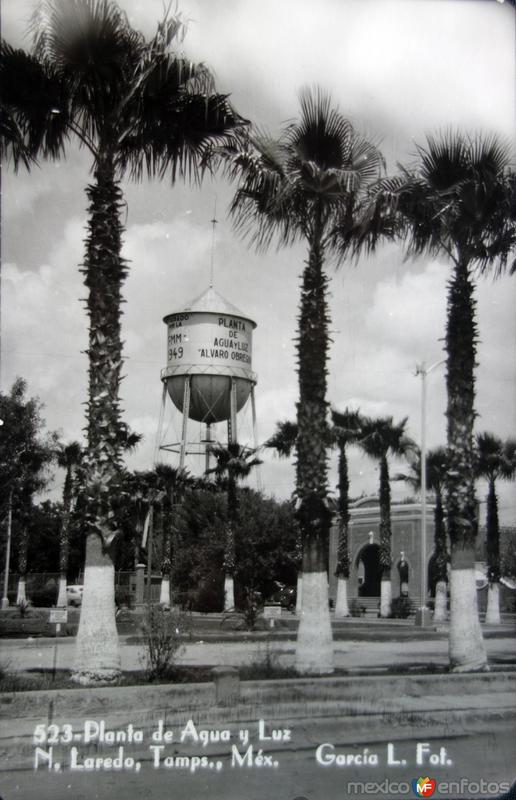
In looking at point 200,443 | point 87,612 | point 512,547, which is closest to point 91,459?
point 87,612

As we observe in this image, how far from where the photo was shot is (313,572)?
10.0 metres

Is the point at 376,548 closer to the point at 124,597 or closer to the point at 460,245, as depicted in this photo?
the point at 124,597

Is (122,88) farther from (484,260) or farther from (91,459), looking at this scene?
(484,260)

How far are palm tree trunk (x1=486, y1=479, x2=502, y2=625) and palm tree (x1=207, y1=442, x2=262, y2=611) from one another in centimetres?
640


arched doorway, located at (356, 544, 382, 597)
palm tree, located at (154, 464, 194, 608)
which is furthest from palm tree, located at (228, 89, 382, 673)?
arched doorway, located at (356, 544, 382, 597)

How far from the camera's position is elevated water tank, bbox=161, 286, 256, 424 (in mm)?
15242

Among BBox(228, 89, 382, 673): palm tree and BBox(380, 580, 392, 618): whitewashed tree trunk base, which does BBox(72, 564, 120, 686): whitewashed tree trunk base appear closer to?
BBox(228, 89, 382, 673): palm tree

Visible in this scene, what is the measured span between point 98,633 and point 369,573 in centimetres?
3054

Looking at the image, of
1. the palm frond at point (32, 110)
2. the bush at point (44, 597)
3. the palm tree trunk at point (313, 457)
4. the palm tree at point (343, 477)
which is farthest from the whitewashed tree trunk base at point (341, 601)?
the palm frond at point (32, 110)

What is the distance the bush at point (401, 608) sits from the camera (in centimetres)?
2571

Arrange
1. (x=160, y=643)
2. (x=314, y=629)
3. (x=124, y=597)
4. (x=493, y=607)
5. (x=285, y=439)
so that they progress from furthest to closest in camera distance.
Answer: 1. (x=493, y=607)
2. (x=124, y=597)
3. (x=285, y=439)
4. (x=314, y=629)
5. (x=160, y=643)

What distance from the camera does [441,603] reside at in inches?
879

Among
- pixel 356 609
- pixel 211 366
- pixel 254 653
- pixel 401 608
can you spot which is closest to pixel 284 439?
pixel 211 366

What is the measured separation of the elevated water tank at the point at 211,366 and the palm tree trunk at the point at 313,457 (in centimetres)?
327
